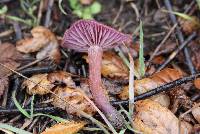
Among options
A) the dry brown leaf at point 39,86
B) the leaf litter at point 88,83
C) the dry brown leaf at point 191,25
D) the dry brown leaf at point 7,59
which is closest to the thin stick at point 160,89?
the leaf litter at point 88,83

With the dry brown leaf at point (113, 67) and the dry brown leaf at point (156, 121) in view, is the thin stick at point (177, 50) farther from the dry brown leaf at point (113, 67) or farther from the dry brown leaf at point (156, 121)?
the dry brown leaf at point (156, 121)

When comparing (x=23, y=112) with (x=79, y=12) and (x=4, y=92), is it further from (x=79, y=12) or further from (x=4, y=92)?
(x=79, y=12)

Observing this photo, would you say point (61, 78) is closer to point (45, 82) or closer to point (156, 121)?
point (45, 82)

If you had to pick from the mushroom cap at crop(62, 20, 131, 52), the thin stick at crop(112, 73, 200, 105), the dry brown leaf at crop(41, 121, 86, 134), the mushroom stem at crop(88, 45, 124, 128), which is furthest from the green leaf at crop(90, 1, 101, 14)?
the dry brown leaf at crop(41, 121, 86, 134)

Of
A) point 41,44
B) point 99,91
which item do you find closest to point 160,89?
point 99,91

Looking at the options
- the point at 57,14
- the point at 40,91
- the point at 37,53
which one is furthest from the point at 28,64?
the point at 57,14

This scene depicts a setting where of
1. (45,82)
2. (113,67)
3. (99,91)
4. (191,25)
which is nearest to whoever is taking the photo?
(99,91)

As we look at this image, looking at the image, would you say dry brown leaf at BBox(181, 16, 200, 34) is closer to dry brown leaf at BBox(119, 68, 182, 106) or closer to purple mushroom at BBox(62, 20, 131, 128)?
dry brown leaf at BBox(119, 68, 182, 106)
